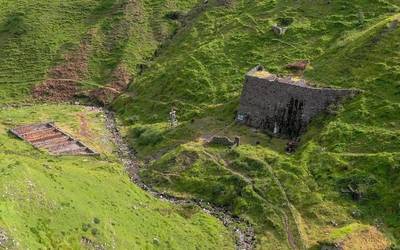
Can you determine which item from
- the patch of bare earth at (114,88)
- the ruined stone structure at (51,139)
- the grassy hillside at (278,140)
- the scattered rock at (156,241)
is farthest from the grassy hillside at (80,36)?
→ the scattered rock at (156,241)

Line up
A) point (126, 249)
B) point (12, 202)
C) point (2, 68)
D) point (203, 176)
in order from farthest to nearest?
point (2, 68)
point (203, 176)
point (126, 249)
point (12, 202)

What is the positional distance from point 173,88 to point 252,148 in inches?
1106

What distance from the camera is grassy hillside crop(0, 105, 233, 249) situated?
48.7 meters

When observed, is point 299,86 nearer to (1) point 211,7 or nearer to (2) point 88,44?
(1) point 211,7

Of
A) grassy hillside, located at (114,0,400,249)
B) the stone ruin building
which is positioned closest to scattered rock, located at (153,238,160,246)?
grassy hillside, located at (114,0,400,249)

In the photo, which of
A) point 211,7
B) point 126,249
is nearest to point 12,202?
point 126,249

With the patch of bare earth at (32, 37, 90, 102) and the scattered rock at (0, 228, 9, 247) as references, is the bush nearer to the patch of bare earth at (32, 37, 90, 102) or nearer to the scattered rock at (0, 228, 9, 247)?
the patch of bare earth at (32, 37, 90, 102)

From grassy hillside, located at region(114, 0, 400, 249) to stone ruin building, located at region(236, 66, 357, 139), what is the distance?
187 centimetres

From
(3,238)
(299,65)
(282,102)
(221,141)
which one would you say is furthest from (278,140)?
(3,238)

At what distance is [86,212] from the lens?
54.3 m

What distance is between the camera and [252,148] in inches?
2990

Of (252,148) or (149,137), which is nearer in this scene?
(252,148)

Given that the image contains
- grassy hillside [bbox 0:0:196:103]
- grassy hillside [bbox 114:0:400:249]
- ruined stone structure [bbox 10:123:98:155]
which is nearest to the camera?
grassy hillside [bbox 114:0:400:249]

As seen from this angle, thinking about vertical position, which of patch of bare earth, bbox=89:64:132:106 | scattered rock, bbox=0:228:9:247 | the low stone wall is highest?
scattered rock, bbox=0:228:9:247
